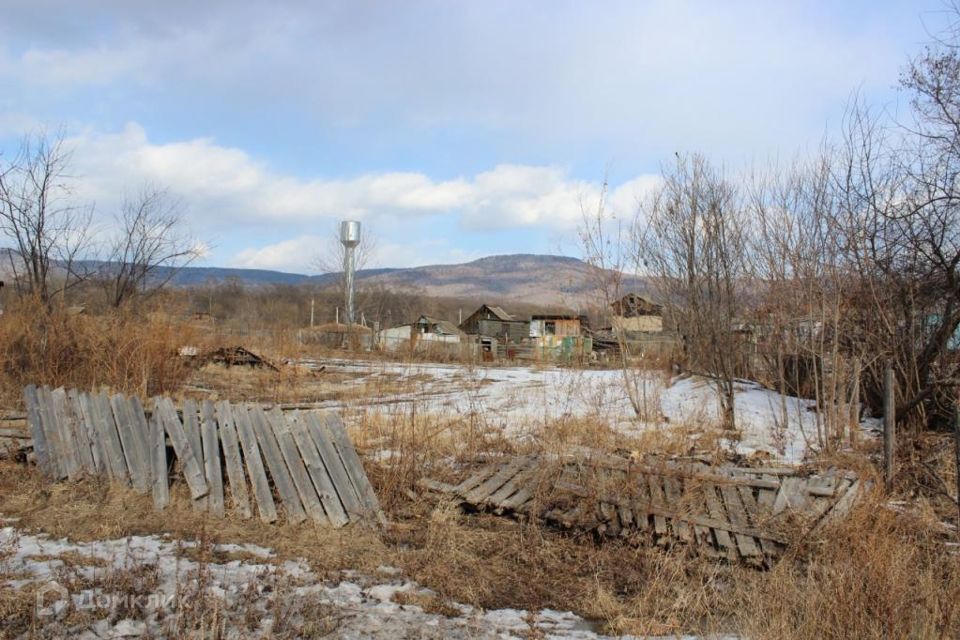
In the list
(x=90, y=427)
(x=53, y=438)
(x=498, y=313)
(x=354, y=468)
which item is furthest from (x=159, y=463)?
(x=498, y=313)

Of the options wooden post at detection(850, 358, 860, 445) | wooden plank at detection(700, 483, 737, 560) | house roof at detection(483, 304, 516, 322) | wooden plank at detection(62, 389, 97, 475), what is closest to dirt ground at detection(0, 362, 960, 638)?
wooden plank at detection(700, 483, 737, 560)

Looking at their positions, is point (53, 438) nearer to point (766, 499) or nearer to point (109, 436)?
point (109, 436)

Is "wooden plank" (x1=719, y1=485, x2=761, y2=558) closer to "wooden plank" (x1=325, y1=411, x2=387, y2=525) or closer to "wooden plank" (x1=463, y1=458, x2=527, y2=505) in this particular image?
"wooden plank" (x1=463, y1=458, x2=527, y2=505)

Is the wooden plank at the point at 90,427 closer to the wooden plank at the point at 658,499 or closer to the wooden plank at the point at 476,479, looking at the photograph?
the wooden plank at the point at 476,479

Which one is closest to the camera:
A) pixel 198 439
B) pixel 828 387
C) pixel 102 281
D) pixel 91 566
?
pixel 91 566

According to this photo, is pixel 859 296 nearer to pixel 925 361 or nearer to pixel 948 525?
pixel 925 361

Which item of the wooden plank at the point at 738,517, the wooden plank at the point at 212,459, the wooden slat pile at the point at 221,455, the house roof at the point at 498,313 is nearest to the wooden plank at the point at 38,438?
the wooden slat pile at the point at 221,455

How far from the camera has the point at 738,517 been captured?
18.3ft

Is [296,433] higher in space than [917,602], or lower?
higher

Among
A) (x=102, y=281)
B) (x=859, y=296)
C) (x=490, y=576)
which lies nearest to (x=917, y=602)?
(x=490, y=576)

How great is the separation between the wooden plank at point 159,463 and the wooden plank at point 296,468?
1.05 m

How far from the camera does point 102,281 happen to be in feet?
53.2

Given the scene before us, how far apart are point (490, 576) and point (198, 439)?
311 cm

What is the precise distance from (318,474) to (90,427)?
2.65 meters
